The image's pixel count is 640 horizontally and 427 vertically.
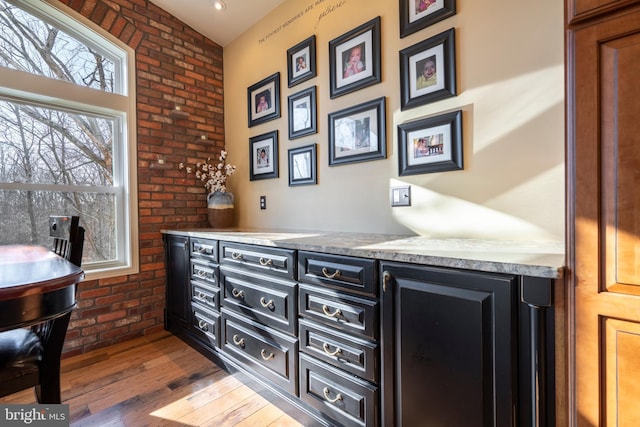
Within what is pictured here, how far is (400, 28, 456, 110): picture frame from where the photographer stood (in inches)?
64.2

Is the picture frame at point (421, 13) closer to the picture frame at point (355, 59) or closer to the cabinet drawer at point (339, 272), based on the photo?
the picture frame at point (355, 59)

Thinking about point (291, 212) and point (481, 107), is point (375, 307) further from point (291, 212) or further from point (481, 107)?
point (291, 212)

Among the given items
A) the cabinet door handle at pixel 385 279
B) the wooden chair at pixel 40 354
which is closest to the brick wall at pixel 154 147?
the wooden chair at pixel 40 354

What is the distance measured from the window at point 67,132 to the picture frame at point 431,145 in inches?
87.5

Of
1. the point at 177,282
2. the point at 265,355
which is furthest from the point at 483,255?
the point at 177,282

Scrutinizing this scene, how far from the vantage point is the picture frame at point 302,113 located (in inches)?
90.9

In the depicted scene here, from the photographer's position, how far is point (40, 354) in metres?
1.16

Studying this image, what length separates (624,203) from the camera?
31.8 inches

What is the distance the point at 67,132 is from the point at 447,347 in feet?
9.61

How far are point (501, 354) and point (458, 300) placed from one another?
0.63 ft

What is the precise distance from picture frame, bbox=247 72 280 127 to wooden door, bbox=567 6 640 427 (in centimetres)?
210

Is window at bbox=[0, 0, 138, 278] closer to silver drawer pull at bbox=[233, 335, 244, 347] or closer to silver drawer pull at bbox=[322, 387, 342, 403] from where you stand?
silver drawer pull at bbox=[233, 335, 244, 347]

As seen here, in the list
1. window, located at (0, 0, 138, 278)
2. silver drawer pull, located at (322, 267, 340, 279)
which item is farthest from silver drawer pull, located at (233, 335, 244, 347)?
window, located at (0, 0, 138, 278)

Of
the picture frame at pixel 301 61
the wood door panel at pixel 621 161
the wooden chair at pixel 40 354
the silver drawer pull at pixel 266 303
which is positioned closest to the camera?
the wood door panel at pixel 621 161
